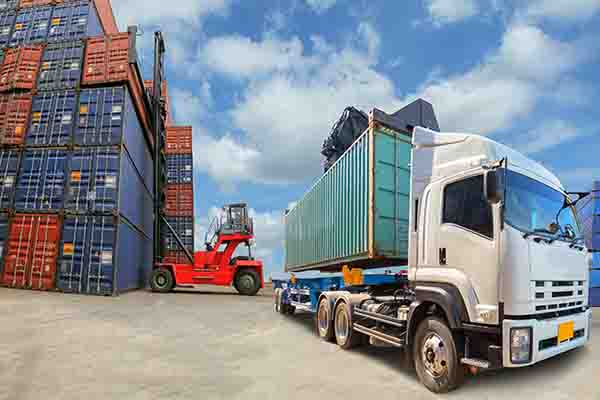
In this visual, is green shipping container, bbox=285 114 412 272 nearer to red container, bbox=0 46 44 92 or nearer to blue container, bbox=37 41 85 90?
blue container, bbox=37 41 85 90

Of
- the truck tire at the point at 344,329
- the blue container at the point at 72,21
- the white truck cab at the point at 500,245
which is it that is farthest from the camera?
the blue container at the point at 72,21

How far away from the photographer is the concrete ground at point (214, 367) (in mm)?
4258

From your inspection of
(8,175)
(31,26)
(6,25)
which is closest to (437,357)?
(8,175)

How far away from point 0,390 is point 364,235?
5.04 m

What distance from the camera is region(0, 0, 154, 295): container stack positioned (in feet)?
49.1

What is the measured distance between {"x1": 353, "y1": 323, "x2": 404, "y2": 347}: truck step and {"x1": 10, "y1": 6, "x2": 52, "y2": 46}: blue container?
1979 cm

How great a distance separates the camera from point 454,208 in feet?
14.8

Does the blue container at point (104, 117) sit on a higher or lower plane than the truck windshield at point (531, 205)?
higher

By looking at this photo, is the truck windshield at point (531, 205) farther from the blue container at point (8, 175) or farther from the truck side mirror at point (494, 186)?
the blue container at point (8, 175)

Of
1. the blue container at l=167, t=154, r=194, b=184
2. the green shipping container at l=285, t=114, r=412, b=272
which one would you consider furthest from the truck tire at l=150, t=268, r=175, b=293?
the blue container at l=167, t=154, r=194, b=184

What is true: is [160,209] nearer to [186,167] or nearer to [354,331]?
[186,167]

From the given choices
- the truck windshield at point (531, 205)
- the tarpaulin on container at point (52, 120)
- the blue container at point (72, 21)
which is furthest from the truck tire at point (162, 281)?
the truck windshield at point (531, 205)

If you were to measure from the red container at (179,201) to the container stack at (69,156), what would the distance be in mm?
8194

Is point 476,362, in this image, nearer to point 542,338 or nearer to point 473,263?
point 542,338
